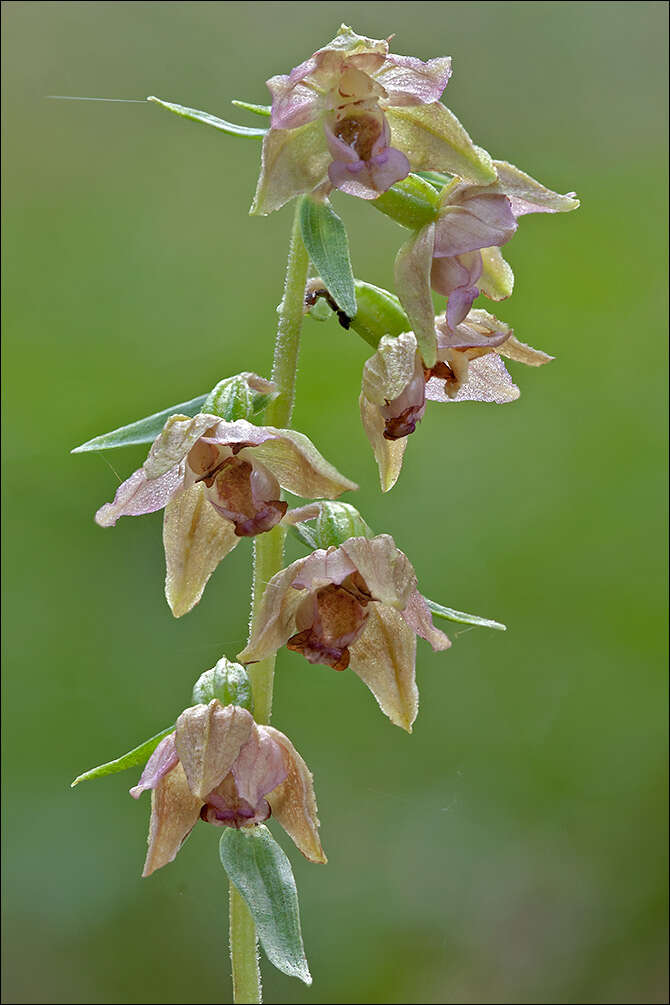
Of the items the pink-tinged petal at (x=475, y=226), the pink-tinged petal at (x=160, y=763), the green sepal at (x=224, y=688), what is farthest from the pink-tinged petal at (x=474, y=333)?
the pink-tinged petal at (x=160, y=763)

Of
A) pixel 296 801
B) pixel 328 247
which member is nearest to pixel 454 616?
pixel 296 801

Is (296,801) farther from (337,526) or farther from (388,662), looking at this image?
(337,526)

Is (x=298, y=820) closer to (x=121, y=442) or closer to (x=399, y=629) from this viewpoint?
(x=399, y=629)

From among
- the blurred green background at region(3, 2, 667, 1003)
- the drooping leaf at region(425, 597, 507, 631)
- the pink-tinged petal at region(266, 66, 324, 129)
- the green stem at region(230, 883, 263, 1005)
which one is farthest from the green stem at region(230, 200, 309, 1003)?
the blurred green background at region(3, 2, 667, 1003)

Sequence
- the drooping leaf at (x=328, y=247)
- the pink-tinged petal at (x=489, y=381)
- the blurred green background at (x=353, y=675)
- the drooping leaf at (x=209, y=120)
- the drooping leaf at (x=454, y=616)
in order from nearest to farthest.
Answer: the drooping leaf at (x=328, y=247) → the drooping leaf at (x=209, y=120) → the drooping leaf at (x=454, y=616) → the pink-tinged petal at (x=489, y=381) → the blurred green background at (x=353, y=675)

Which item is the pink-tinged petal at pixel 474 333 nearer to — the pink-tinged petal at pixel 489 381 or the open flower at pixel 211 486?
the pink-tinged petal at pixel 489 381

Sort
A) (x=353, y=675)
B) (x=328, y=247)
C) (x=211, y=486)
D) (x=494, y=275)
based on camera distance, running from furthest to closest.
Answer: (x=353, y=675), (x=494, y=275), (x=211, y=486), (x=328, y=247)

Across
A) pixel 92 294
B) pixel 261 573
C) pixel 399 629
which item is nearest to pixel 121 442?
pixel 261 573

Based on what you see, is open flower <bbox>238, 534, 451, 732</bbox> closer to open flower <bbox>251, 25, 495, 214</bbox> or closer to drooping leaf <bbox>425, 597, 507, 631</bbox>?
drooping leaf <bbox>425, 597, 507, 631</bbox>
